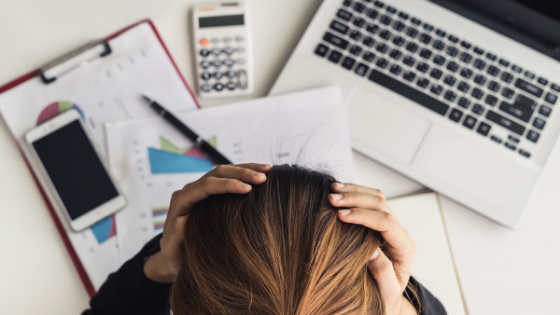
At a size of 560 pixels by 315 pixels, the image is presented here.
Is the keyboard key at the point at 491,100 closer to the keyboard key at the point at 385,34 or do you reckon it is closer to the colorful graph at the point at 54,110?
the keyboard key at the point at 385,34

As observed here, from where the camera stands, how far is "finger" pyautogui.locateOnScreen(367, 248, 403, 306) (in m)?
0.35

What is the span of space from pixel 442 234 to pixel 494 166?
12 cm

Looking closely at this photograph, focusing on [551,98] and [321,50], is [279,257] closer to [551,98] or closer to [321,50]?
[321,50]

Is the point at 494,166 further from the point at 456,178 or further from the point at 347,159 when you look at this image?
the point at 347,159

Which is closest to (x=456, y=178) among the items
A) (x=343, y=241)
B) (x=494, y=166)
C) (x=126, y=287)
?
(x=494, y=166)

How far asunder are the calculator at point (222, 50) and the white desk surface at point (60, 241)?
0.03 meters

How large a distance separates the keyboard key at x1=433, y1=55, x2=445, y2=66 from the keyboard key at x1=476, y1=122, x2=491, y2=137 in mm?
103

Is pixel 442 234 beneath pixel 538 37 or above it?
beneath

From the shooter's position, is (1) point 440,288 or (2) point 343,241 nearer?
(2) point 343,241

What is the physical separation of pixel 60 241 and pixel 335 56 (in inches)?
18.9

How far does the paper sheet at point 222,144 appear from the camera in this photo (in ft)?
1.66

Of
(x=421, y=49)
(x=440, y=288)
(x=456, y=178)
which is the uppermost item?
(x=421, y=49)

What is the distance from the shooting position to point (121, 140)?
0.52 m

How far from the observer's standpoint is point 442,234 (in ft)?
1.64
